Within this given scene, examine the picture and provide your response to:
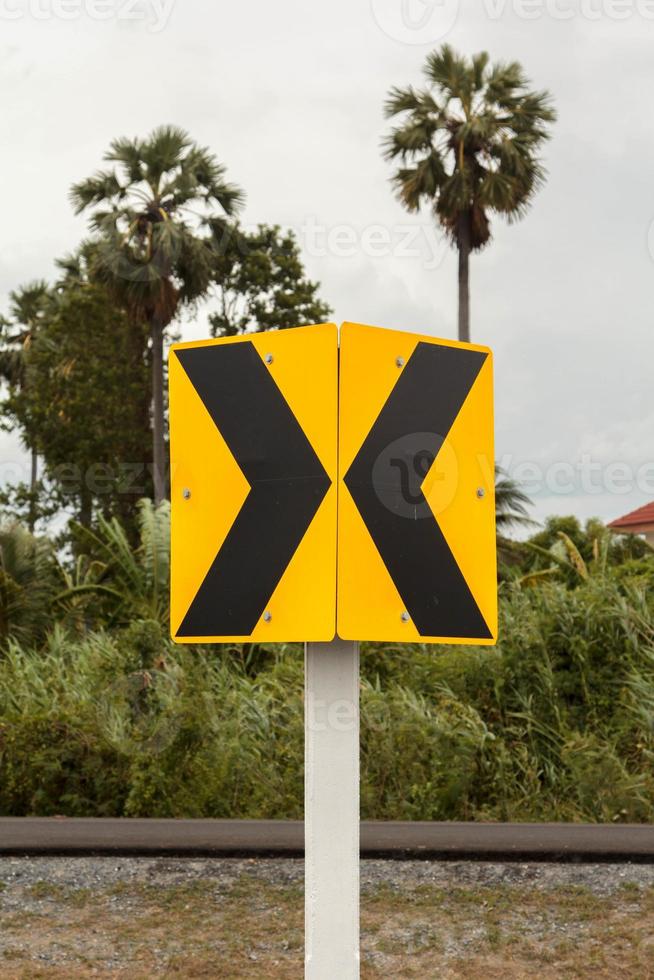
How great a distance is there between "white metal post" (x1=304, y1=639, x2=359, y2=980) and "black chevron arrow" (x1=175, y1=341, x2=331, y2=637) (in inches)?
7.9

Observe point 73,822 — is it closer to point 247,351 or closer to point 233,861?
point 233,861

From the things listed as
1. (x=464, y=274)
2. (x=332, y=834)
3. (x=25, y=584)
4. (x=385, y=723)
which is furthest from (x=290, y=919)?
(x=464, y=274)

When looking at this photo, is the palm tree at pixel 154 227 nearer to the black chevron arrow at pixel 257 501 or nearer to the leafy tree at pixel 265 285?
the leafy tree at pixel 265 285

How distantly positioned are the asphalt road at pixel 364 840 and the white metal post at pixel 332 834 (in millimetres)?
3993

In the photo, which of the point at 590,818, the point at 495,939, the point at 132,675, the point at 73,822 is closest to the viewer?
the point at 495,939

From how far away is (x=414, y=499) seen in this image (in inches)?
91.9

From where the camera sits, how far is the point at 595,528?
24734 mm

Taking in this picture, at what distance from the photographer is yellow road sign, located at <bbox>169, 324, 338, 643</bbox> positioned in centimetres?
226

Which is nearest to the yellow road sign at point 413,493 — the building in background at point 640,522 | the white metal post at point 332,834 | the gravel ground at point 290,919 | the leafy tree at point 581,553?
the white metal post at point 332,834

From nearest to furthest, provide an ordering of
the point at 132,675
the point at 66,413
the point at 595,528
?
1. the point at 132,675
2. the point at 595,528
3. the point at 66,413

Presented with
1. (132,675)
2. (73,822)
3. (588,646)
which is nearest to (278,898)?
(73,822)

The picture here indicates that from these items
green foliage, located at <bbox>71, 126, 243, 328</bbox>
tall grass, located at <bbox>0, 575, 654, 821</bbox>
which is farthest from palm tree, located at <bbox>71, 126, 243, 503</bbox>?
tall grass, located at <bbox>0, 575, 654, 821</bbox>

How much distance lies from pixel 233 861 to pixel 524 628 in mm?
5569

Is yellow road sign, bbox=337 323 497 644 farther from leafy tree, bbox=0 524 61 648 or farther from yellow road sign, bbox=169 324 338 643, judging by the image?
leafy tree, bbox=0 524 61 648
